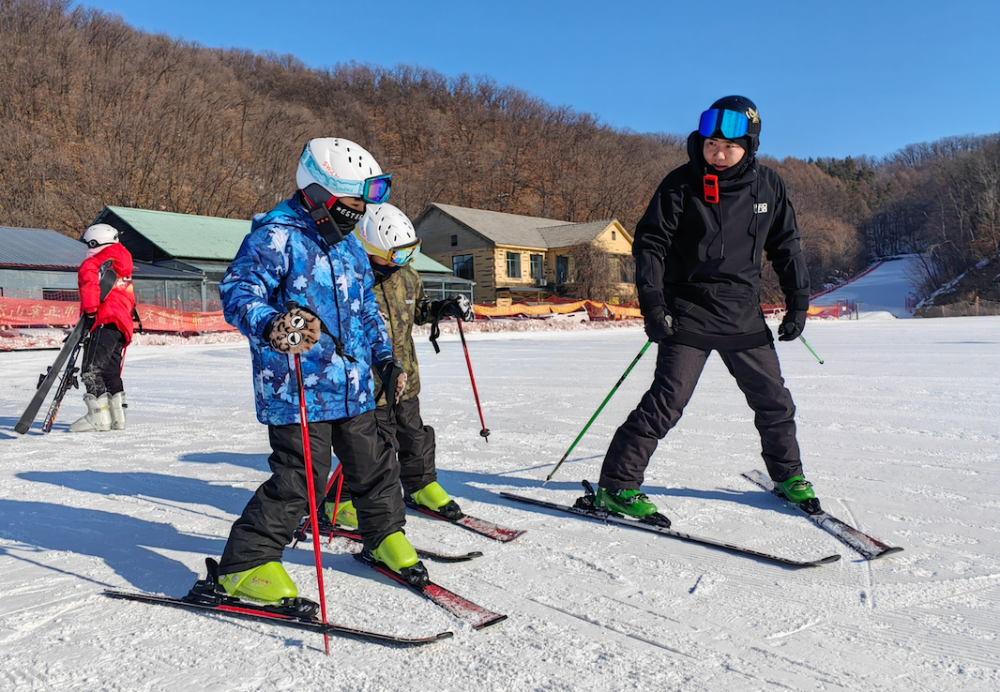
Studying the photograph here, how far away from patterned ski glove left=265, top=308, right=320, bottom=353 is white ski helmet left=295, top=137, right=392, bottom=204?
519 mm

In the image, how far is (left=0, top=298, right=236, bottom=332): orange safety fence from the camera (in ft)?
59.3

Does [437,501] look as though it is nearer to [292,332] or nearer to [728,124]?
[292,332]

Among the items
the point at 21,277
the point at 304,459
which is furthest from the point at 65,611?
the point at 21,277

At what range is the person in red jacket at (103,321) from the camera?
570 centimetres

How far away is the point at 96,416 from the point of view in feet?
19.1

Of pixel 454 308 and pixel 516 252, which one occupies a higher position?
pixel 516 252

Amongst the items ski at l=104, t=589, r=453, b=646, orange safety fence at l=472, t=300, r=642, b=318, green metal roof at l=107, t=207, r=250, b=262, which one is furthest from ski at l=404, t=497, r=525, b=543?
green metal roof at l=107, t=207, r=250, b=262

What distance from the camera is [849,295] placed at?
54.7m

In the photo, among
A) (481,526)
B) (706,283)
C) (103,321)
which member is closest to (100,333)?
(103,321)

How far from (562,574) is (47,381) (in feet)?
16.4

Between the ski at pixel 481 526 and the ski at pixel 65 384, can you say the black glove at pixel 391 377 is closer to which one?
the ski at pixel 481 526

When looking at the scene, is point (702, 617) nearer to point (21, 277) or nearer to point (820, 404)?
point (820, 404)

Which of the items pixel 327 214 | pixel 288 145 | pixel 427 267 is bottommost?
pixel 327 214

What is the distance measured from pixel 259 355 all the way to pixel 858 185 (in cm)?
12187
